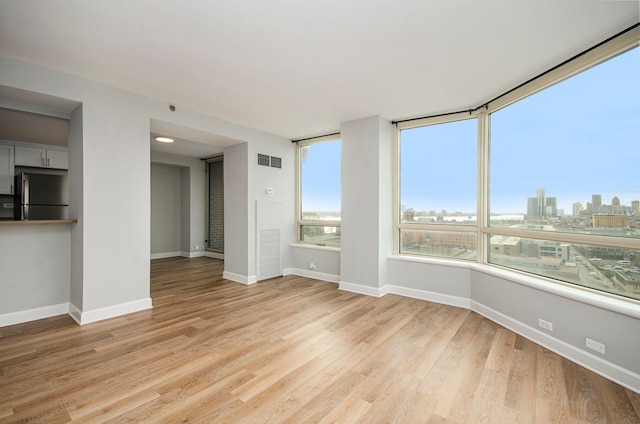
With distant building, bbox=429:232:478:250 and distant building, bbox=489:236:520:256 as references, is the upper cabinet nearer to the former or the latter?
distant building, bbox=429:232:478:250

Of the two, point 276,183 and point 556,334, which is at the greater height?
point 276,183

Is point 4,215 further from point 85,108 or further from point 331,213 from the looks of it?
point 331,213

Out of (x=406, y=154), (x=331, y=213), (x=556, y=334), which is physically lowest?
(x=556, y=334)

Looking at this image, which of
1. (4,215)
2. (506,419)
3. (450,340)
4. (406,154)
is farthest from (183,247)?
(506,419)

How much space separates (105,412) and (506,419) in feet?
8.18

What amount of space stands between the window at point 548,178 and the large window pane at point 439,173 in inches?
0.6

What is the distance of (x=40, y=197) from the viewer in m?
4.96

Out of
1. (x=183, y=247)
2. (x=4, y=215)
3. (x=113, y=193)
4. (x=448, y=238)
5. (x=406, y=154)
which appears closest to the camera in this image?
(x=113, y=193)

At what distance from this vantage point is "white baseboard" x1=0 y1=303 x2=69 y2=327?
3.14 m

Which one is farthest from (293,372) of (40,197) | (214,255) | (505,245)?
(214,255)

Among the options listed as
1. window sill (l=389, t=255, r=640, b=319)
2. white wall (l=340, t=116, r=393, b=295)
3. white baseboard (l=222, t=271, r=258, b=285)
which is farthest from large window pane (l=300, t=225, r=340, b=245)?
window sill (l=389, t=255, r=640, b=319)

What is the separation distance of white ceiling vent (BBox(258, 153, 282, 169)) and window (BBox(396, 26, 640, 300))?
7.54ft

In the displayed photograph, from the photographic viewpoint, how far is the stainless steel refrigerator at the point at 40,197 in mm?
4809

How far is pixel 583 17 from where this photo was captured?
210 cm
